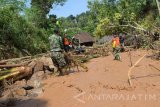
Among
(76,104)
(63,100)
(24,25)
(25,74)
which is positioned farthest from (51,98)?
(24,25)

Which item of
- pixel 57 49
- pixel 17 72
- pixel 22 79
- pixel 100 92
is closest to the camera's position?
pixel 100 92

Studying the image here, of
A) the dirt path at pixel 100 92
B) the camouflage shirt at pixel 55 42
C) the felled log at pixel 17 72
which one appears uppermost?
the camouflage shirt at pixel 55 42

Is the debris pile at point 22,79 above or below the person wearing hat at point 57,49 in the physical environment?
below

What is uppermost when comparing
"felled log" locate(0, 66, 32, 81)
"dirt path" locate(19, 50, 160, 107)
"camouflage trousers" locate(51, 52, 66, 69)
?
"camouflage trousers" locate(51, 52, 66, 69)

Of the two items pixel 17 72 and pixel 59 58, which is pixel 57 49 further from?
pixel 17 72

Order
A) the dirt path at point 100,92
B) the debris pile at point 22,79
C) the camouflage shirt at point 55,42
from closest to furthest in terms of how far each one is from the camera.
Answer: the dirt path at point 100,92
the debris pile at point 22,79
the camouflage shirt at point 55,42

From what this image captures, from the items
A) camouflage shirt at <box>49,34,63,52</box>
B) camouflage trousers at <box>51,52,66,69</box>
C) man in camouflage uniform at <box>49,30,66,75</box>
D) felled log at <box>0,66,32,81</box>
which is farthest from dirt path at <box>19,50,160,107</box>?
felled log at <box>0,66,32,81</box>

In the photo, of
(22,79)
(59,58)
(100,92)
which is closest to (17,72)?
(22,79)

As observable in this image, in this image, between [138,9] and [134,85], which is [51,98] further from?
[138,9]

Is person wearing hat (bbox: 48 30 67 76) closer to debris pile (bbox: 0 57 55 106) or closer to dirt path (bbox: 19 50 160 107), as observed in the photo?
dirt path (bbox: 19 50 160 107)

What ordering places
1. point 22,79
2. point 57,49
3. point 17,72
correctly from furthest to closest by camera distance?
1. point 22,79
2. point 17,72
3. point 57,49

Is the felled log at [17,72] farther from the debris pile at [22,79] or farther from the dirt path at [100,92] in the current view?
the dirt path at [100,92]

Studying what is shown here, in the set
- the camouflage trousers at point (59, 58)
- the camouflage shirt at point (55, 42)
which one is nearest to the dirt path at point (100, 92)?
the camouflage trousers at point (59, 58)

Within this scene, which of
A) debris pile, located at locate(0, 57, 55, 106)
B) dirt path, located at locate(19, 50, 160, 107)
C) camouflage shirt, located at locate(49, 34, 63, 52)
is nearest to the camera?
dirt path, located at locate(19, 50, 160, 107)
